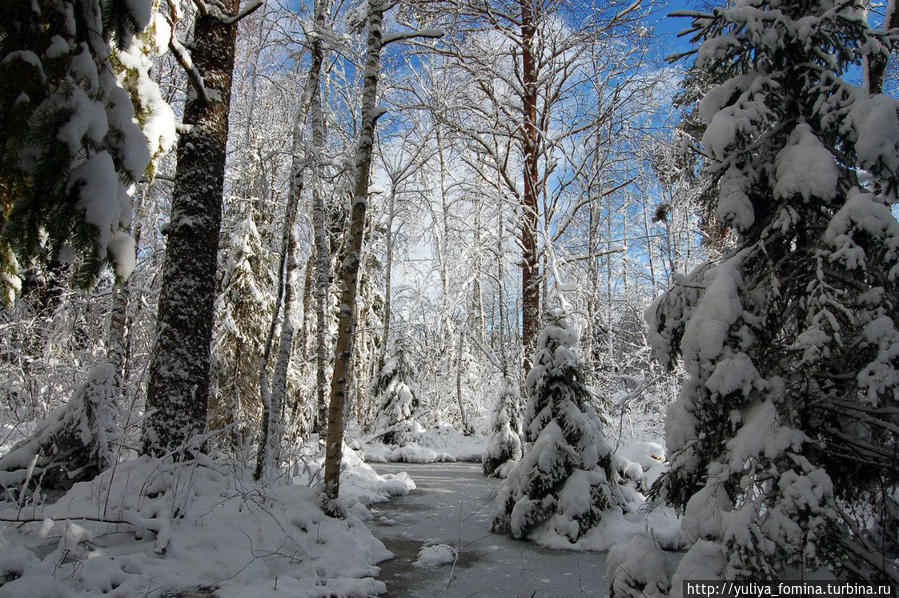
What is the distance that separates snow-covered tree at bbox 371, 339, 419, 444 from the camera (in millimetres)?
17656

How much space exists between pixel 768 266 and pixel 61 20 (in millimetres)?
→ 4104

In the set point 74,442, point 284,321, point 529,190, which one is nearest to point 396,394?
point 529,190

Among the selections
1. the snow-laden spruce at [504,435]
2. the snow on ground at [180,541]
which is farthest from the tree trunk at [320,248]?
the snow on ground at [180,541]

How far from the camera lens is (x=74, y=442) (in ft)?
14.9

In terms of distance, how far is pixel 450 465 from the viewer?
1440cm

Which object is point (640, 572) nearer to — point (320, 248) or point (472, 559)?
point (472, 559)

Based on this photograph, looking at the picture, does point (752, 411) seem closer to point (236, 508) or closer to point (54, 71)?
point (54, 71)

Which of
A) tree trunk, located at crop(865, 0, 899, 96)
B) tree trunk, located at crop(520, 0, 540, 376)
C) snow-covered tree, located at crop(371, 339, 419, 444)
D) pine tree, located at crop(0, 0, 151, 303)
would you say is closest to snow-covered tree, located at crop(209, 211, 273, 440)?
snow-covered tree, located at crop(371, 339, 419, 444)

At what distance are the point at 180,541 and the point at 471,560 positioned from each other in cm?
302

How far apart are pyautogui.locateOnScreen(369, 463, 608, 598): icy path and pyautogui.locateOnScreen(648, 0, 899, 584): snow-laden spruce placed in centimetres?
209

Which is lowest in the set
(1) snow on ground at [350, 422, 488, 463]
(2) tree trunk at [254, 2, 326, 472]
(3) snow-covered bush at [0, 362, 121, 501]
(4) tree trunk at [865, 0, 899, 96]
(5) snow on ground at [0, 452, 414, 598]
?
(1) snow on ground at [350, 422, 488, 463]

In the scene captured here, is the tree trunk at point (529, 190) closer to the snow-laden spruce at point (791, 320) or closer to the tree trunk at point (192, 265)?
the tree trunk at point (192, 265)

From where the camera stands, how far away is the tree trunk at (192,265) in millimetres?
4812

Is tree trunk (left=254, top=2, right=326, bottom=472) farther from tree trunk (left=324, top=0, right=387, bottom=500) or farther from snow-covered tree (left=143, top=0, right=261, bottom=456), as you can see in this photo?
snow-covered tree (left=143, top=0, right=261, bottom=456)
